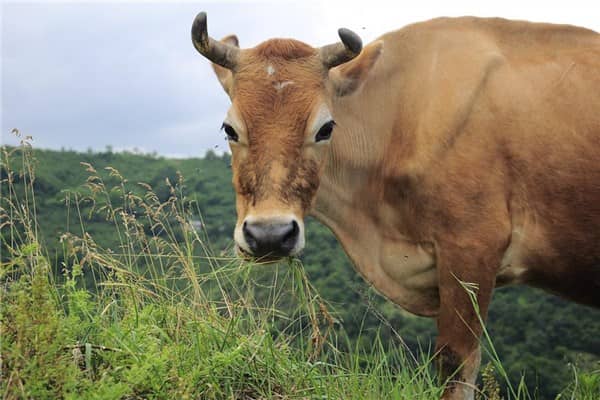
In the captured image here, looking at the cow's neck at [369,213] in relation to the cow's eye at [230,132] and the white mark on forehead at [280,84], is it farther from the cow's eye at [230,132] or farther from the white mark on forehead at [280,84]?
the cow's eye at [230,132]

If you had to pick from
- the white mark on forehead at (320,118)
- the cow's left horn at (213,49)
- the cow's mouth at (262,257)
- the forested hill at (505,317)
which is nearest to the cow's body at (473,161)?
the white mark on forehead at (320,118)

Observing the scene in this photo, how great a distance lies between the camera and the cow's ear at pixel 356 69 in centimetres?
629

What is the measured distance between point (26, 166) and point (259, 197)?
2.04m

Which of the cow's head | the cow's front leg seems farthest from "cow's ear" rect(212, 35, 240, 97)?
the cow's front leg

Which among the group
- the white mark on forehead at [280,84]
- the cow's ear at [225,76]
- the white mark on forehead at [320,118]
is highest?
the cow's ear at [225,76]

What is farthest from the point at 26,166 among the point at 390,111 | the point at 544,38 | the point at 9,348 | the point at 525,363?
the point at 525,363

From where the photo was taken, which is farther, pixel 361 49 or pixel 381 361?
pixel 361 49

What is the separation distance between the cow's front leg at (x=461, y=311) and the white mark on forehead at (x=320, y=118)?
1.27m

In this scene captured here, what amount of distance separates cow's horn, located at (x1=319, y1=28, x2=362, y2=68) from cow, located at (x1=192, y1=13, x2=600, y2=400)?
0.6 inches

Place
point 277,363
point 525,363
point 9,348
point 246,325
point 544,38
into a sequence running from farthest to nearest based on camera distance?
1. point 525,363
2. point 544,38
3. point 246,325
4. point 277,363
5. point 9,348

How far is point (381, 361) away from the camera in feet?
17.1

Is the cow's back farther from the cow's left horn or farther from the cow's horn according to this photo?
the cow's left horn

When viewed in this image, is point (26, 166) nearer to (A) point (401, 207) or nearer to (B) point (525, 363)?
(A) point (401, 207)

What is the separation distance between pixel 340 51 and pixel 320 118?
0.65 metres
